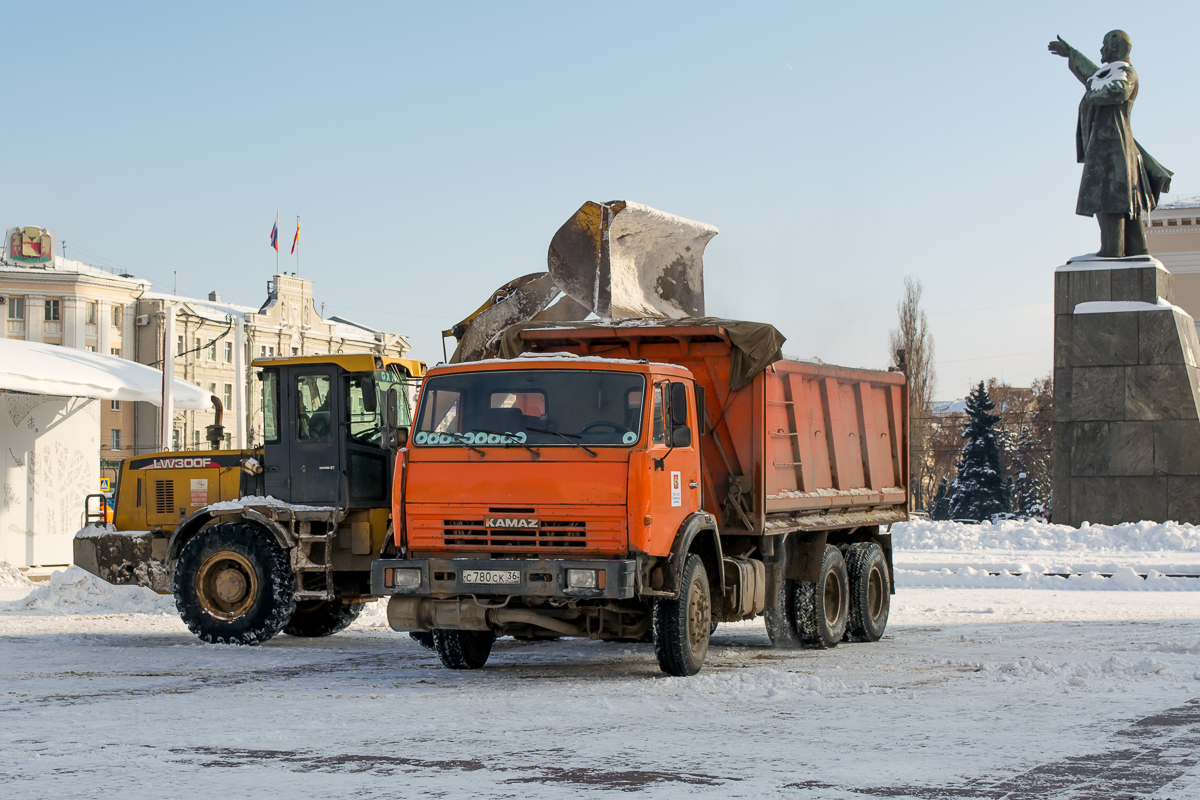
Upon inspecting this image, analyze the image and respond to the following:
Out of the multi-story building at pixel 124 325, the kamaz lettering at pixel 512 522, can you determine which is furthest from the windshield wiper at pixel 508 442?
the multi-story building at pixel 124 325

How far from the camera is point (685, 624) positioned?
34.7 ft

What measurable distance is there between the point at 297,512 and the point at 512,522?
4282 mm

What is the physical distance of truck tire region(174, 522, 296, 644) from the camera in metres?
13.5

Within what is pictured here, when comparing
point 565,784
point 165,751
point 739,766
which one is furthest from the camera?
point 165,751

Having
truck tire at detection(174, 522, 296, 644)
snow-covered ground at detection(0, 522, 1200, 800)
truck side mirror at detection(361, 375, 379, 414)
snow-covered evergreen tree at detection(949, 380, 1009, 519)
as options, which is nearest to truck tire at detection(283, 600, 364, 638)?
snow-covered ground at detection(0, 522, 1200, 800)

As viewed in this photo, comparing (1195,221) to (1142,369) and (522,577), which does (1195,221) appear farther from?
(522,577)

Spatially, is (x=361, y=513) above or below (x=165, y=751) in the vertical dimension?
above

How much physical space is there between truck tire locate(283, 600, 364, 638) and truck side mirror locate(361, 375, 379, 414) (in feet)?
8.00

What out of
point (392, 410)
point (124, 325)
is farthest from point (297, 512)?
point (124, 325)

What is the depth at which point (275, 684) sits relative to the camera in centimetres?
1066

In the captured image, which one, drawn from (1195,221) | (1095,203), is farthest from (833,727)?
(1195,221)

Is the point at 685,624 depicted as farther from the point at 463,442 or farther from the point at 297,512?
the point at 297,512

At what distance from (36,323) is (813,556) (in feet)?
245

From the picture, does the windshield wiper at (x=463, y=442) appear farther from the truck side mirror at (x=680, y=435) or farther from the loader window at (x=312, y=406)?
the loader window at (x=312, y=406)
